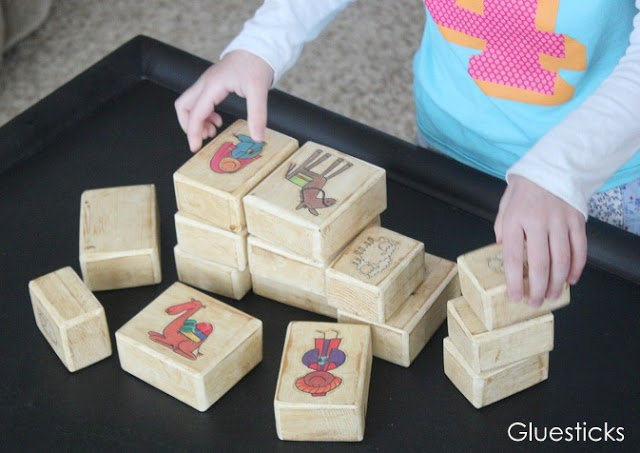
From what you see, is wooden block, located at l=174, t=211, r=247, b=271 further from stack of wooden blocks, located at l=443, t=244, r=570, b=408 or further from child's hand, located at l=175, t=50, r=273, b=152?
stack of wooden blocks, located at l=443, t=244, r=570, b=408

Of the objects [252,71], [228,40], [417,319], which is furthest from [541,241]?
[228,40]

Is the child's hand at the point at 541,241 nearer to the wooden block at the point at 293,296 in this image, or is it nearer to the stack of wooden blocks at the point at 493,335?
the stack of wooden blocks at the point at 493,335

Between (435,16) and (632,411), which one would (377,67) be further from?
(632,411)

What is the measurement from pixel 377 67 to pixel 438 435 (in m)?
1.45

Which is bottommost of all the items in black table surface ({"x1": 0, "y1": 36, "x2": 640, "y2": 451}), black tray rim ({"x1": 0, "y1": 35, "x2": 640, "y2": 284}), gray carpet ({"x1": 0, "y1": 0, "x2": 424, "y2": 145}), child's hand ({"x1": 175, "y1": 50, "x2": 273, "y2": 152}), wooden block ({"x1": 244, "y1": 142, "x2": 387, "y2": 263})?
gray carpet ({"x1": 0, "y1": 0, "x2": 424, "y2": 145})

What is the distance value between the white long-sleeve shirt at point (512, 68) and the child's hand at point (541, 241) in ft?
0.21

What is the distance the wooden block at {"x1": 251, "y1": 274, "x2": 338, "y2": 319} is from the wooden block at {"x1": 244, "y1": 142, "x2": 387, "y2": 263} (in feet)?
0.13

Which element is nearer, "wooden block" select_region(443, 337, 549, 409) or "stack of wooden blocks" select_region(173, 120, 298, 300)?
"wooden block" select_region(443, 337, 549, 409)

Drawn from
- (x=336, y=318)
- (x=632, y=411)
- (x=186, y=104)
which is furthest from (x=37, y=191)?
(x=632, y=411)

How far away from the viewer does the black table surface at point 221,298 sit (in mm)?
803

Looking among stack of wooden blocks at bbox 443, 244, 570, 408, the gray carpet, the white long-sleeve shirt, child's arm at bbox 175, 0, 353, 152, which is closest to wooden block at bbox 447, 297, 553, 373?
stack of wooden blocks at bbox 443, 244, 570, 408

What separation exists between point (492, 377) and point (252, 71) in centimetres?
38

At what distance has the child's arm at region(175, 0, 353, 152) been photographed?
978 millimetres

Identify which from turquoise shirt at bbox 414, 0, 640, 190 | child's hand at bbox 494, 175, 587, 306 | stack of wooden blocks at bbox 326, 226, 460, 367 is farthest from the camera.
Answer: turquoise shirt at bbox 414, 0, 640, 190
